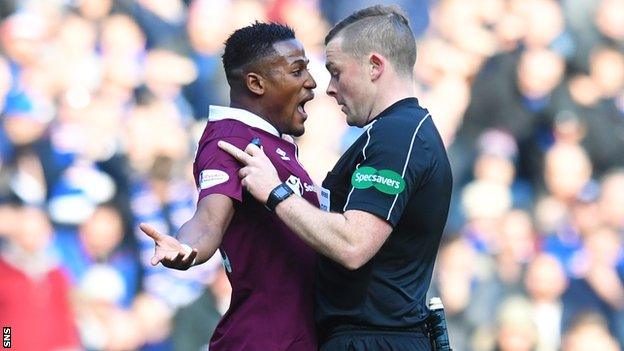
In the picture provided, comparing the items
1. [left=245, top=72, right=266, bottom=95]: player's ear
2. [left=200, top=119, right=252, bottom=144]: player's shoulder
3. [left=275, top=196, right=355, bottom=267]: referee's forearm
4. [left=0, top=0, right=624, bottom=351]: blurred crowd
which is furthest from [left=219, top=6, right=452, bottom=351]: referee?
[left=0, top=0, right=624, bottom=351]: blurred crowd

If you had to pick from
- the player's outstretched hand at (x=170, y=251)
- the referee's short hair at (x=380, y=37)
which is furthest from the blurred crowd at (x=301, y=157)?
the player's outstretched hand at (x=170, y=251)

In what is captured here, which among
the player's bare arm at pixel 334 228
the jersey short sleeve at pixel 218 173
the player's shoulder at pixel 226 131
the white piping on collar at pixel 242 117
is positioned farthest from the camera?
the white piping on collar at pixel 242 117

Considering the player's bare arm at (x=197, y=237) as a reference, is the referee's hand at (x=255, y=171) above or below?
above

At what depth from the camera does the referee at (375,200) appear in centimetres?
337

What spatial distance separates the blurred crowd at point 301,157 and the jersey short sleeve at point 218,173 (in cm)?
243

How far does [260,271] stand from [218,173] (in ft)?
1.12

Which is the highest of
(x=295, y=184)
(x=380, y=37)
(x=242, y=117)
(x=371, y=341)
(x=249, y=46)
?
(x=380, y=37)

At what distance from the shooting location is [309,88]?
388 centimetres

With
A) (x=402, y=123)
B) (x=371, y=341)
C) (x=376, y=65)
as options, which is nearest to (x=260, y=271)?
(x=371, y=341)

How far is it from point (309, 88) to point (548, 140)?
299 centimetres

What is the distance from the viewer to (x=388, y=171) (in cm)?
341

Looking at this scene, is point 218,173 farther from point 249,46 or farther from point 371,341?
point 371,341

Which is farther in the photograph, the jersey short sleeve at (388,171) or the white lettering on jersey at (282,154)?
the white lettering on jersey at (282,154)

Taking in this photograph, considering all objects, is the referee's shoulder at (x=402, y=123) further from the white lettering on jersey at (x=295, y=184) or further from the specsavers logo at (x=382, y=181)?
the white lettering on jersey at (x=295, y=184)
